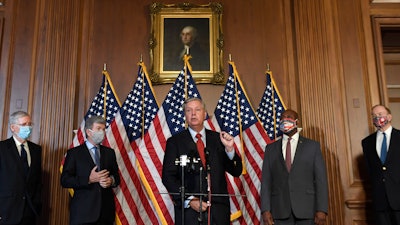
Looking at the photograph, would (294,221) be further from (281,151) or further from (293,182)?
(281,151)

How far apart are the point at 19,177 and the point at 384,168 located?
3775 mm

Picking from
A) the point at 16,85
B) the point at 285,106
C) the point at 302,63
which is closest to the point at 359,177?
the point at 285,106

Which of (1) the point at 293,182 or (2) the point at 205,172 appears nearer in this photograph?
(2) the point at 205,172

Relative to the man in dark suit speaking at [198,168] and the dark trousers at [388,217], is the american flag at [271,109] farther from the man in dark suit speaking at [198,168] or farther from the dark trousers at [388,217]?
the man in dark suit speaking at [198,168]

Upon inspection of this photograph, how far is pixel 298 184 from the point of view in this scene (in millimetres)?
4148

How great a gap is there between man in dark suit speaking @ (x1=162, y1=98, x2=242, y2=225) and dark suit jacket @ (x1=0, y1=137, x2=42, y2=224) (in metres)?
1.73

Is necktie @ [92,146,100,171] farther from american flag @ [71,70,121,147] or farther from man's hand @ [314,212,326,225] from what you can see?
man's hand @ [314,212,326,225]

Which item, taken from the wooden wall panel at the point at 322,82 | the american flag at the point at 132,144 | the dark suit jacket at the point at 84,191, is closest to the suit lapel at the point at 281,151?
the wooden wall panel at the point at 322,82

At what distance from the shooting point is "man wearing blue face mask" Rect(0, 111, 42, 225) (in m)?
4.31

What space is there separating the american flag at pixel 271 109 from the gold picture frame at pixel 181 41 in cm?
66

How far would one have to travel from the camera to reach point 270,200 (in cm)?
425

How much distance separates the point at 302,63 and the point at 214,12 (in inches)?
56.3

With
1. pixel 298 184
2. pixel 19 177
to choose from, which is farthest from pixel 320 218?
pixel 19 177

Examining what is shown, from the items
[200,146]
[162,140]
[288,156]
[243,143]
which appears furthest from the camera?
[243,143]
